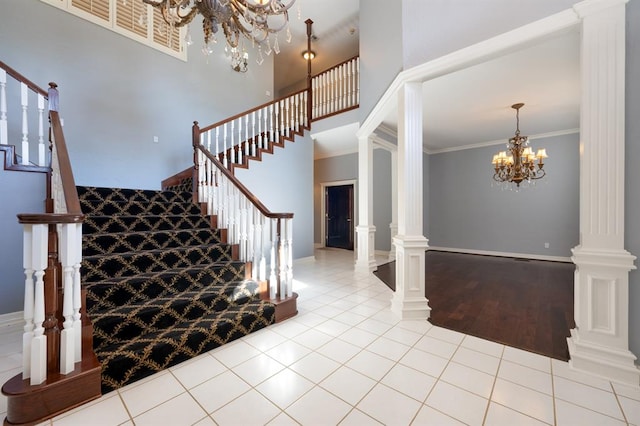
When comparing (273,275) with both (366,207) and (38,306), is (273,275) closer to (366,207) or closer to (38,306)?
(38,306)

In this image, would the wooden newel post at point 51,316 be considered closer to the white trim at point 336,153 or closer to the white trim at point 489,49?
the white trim at point 489,49

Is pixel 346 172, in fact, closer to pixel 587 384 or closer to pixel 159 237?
pixel 159 237

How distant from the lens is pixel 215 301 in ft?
8.02

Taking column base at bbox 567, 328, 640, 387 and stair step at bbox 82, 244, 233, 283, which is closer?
column base at bbox 567, 328, 640, 387

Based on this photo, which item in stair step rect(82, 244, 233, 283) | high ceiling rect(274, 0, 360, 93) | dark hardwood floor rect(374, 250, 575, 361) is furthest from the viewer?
high ceiling rect(274, 0, 360, 93)

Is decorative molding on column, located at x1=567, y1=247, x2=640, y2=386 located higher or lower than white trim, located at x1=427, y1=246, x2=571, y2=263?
higher

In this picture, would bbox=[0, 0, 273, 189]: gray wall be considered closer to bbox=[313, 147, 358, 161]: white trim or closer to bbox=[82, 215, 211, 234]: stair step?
bbox=[82, 215, 211, 234]: stair step

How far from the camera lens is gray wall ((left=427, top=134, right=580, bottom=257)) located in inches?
216

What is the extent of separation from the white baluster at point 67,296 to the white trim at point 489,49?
3.29m

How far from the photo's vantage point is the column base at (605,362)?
1735mm

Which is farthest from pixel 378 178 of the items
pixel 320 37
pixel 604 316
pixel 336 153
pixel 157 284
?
pixel 157 284

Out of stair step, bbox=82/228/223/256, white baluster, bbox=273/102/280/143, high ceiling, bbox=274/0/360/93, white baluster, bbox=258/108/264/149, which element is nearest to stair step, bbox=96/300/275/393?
stair step, bbox=82/228/223/256

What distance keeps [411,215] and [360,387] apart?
179cm

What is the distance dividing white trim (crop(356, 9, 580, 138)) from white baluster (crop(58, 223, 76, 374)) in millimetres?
3289
